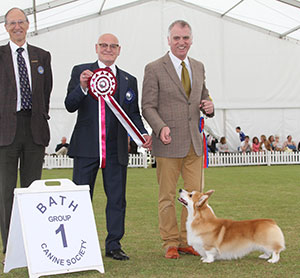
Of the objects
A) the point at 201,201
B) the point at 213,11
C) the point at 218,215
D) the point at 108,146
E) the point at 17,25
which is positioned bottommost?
the point at 218,215

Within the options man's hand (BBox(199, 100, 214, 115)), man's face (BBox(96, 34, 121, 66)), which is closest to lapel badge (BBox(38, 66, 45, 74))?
man's face (BBox(96, 34, 121, 66))

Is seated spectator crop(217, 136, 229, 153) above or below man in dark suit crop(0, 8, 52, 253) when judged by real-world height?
below

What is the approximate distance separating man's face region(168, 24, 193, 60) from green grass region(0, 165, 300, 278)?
1583 mm

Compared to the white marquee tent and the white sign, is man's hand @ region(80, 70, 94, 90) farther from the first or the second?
the white marquee tent

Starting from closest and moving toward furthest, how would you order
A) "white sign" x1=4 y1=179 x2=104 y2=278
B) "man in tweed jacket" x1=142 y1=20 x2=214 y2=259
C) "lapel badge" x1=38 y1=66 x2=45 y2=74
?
"white sign" x1=4 y1=179 x2=104 y2=278 < "lapel badge" x1=38 y1=66 x2=45 y2=74 < "man in tweed jacket" x1=142 y1=20 x2=214 y2=259

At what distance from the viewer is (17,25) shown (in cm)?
339

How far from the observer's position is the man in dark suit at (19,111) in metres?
3.36

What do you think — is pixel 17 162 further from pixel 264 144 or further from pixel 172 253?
pixel 264 144

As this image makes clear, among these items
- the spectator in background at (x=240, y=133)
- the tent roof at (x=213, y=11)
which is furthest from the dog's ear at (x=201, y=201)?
the spectator in background at (x=240, y=133)

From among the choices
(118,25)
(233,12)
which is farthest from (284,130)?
(118,25)

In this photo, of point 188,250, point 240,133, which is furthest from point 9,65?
point 240,133

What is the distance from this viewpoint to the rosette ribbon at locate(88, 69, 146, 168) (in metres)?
3.42

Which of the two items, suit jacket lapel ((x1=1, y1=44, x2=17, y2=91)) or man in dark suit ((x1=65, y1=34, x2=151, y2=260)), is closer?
suit jacket lapel ((x1=1, y1=44, x2=17, y2=91))

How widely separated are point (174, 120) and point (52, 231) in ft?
4.25
